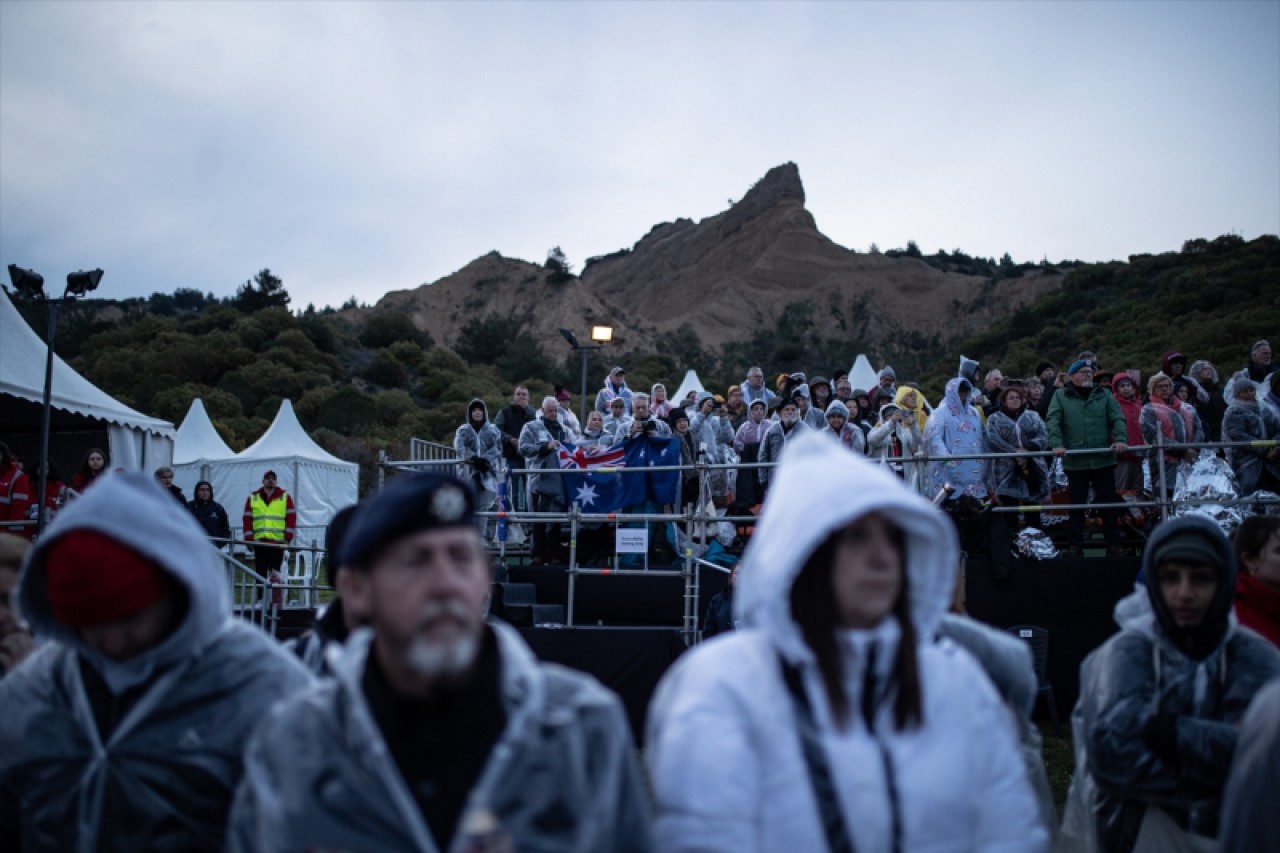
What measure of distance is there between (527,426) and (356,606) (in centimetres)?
1101

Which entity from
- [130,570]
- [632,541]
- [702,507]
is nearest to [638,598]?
[632,541]

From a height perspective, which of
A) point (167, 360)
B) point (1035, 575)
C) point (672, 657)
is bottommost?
point (672, 657)

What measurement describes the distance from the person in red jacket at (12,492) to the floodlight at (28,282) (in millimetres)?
2422

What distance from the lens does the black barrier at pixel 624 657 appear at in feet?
34.6

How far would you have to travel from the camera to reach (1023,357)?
4644cm

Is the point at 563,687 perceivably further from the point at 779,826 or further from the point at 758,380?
the point at 758,380

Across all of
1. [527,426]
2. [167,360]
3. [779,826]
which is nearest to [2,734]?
[779,826]

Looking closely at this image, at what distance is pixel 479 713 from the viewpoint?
2197 millimetres

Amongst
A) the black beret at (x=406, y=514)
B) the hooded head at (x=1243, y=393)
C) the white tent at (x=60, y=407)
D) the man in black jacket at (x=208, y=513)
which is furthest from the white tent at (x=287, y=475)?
the black beret at (x=406, y=514)

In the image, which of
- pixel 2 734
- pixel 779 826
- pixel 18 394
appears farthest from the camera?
pixel 18 394

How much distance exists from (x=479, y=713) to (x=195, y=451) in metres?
24.6

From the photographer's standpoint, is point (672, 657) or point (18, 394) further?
point (18, 394)

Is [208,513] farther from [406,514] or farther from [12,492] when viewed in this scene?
[406,514]

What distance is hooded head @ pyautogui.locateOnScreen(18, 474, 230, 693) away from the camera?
261 centimetres
